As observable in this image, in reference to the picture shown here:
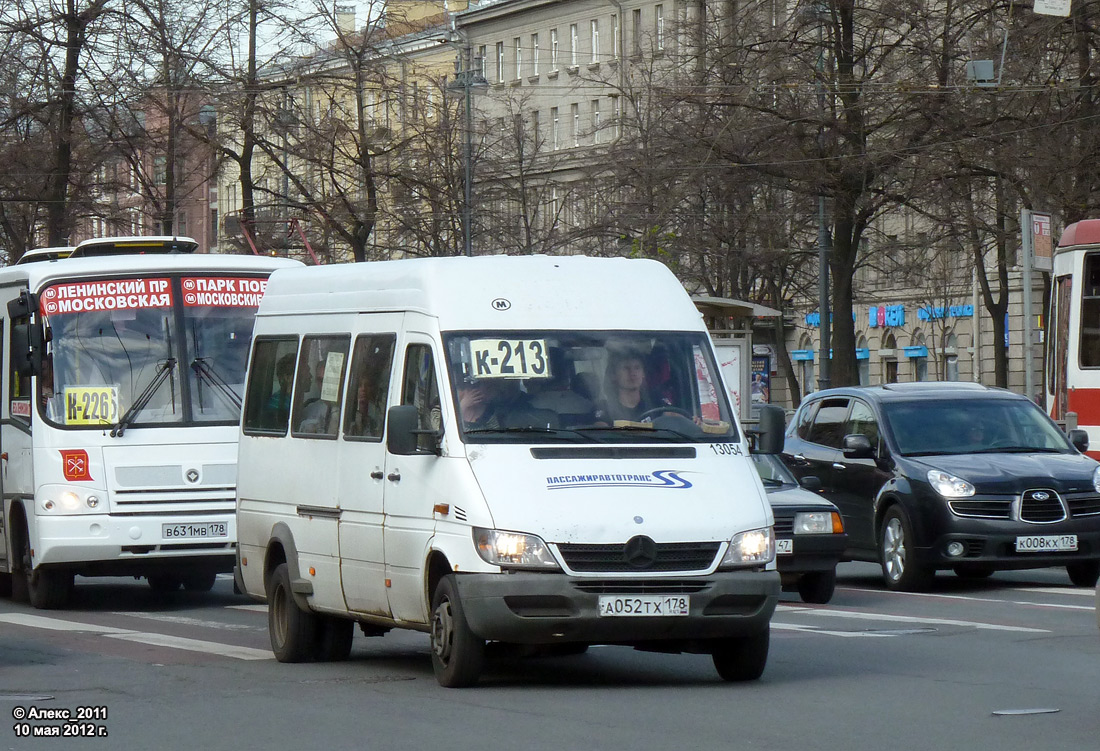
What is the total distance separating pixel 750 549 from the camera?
10.3m

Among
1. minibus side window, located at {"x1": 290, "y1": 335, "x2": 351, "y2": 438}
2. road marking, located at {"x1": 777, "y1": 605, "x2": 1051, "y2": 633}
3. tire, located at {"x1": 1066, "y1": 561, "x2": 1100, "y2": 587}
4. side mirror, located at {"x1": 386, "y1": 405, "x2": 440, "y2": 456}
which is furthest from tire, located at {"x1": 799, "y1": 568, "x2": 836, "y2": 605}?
side mirror, located at {"x1": 386, "y1": 405, "x2": 440, "y2": 456}

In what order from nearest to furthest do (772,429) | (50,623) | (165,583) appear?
1. (772,429)
2. (50,623)
3. (165,583)

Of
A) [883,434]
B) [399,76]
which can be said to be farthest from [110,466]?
[399,76]

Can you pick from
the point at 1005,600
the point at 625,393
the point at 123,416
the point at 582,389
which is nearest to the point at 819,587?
the point at 1005,600

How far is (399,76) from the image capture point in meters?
44.6

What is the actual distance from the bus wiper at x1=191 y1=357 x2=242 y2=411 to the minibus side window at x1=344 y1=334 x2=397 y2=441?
561 cm

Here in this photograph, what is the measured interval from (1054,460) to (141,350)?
767 centimetres

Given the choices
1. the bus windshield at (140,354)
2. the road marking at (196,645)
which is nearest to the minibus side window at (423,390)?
the road marking at (196,645)

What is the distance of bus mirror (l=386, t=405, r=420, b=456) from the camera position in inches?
417

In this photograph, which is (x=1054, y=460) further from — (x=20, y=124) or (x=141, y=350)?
(x=20, y=124)

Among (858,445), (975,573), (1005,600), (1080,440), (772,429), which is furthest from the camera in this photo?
(975,573)

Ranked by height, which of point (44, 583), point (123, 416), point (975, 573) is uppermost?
point (123, 416)

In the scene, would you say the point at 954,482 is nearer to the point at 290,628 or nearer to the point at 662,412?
the point at 662,412

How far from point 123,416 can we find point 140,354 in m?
0.56
